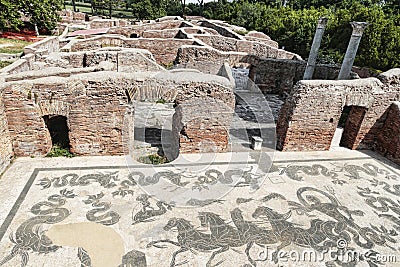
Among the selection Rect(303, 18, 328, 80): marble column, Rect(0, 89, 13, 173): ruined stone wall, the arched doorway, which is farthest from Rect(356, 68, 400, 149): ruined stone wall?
Rect(0, 89, 13, 173): ruined stone wall

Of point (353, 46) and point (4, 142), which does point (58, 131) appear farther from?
point (353, 46)

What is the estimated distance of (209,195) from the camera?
20.6 ft

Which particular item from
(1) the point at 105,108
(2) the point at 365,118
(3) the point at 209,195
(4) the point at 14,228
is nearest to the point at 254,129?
(2) the point at 365,118

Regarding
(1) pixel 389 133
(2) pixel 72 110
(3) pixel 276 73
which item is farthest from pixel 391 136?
(2) pixel 72 110

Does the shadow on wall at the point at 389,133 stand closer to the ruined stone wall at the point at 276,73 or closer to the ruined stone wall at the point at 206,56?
the ruined stone wall at the point at 276,73

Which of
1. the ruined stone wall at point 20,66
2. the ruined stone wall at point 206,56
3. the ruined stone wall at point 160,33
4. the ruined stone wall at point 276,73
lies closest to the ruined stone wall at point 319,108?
the ruined stone wall at point 276,73

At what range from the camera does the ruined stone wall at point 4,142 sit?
644 centimetres

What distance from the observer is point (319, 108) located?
26.4ft

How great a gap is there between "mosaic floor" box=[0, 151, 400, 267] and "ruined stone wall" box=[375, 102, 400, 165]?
1.27m

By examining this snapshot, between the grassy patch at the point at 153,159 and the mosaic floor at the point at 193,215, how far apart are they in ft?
1.29

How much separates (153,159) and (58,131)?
9.80ft

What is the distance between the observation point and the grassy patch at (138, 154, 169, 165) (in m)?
7.50

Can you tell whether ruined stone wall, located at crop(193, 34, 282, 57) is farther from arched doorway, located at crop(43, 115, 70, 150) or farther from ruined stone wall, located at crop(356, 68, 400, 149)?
arched doorway, located at crop(43, 115, 70, 150)

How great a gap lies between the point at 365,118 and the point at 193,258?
6.99 meters
